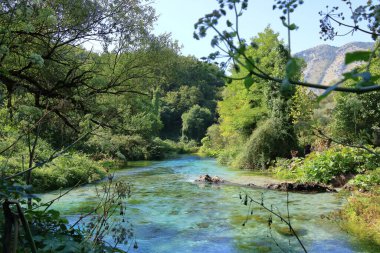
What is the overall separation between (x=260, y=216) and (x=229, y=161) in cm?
1554

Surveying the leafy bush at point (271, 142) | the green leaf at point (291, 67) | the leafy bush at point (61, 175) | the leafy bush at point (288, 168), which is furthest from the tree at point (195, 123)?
the green leaf at point (291, 67)

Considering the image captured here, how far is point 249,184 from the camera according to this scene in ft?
46.4

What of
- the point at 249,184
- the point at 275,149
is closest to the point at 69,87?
the point at 249,184

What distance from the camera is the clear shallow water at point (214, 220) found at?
707cm

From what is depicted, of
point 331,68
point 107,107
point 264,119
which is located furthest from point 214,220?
point 331,68

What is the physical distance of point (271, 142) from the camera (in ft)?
66.6

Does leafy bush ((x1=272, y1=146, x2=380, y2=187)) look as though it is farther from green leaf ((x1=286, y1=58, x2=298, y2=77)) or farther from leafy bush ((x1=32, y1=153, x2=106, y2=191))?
green leaf ((x1=286, y1=58, x2=298, y2=77))

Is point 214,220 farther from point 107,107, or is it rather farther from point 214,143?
point 214,143

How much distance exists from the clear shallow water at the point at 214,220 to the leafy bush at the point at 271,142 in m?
6.58

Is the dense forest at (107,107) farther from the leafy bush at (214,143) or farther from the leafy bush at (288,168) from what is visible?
the leafy bush at (214,143)

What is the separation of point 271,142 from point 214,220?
11833mm

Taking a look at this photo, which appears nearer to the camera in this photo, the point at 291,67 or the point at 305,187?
the point at 291,67

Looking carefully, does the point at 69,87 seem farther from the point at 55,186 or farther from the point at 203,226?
the point at 55,186

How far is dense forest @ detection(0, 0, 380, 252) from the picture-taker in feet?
8.41
